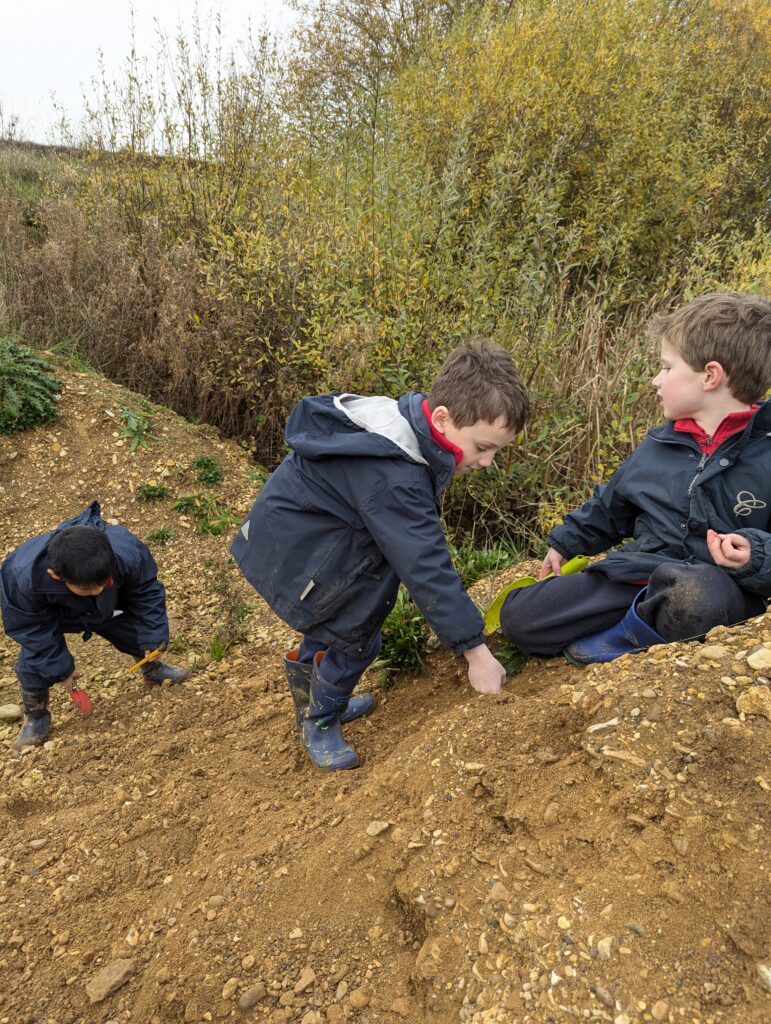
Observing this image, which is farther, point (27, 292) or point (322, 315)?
point (27, 292)

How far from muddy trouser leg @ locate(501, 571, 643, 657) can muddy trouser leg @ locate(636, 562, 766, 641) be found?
22 centimetres

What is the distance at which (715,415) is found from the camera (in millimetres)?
2555

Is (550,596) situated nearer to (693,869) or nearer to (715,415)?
(715,415)

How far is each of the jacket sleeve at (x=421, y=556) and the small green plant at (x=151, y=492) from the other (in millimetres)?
3643

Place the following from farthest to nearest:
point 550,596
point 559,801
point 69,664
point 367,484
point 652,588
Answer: point 69,664
point 550,596
point 652,588
point 367,484
point 559,801

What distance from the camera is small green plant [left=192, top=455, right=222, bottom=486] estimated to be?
5668 millimetres

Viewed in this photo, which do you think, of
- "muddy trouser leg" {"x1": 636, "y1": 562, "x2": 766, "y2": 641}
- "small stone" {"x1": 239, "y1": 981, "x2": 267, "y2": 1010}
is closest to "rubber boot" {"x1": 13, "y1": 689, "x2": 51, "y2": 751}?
"small stone" {"x1": 239, "y1": 981, "x2": 267, "y2": 1010}

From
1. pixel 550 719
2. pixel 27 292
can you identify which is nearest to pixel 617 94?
pixel 27 292

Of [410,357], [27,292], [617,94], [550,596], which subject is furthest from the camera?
[617,94]

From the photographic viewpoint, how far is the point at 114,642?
388 centimetres

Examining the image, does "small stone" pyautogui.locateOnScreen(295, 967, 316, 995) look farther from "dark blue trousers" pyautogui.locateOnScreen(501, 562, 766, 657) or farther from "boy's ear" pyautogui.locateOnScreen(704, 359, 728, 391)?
"boy's ear" pyautogui.locateOnScreen(704, 359, 728, 391)

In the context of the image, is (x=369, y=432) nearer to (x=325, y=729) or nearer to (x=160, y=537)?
(x=325, y=729)

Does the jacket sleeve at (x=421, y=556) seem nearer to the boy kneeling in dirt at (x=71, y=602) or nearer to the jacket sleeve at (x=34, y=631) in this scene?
the boy kneeling in dirt at (x=71, y=602)

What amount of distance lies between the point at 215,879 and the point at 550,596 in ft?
5.02
